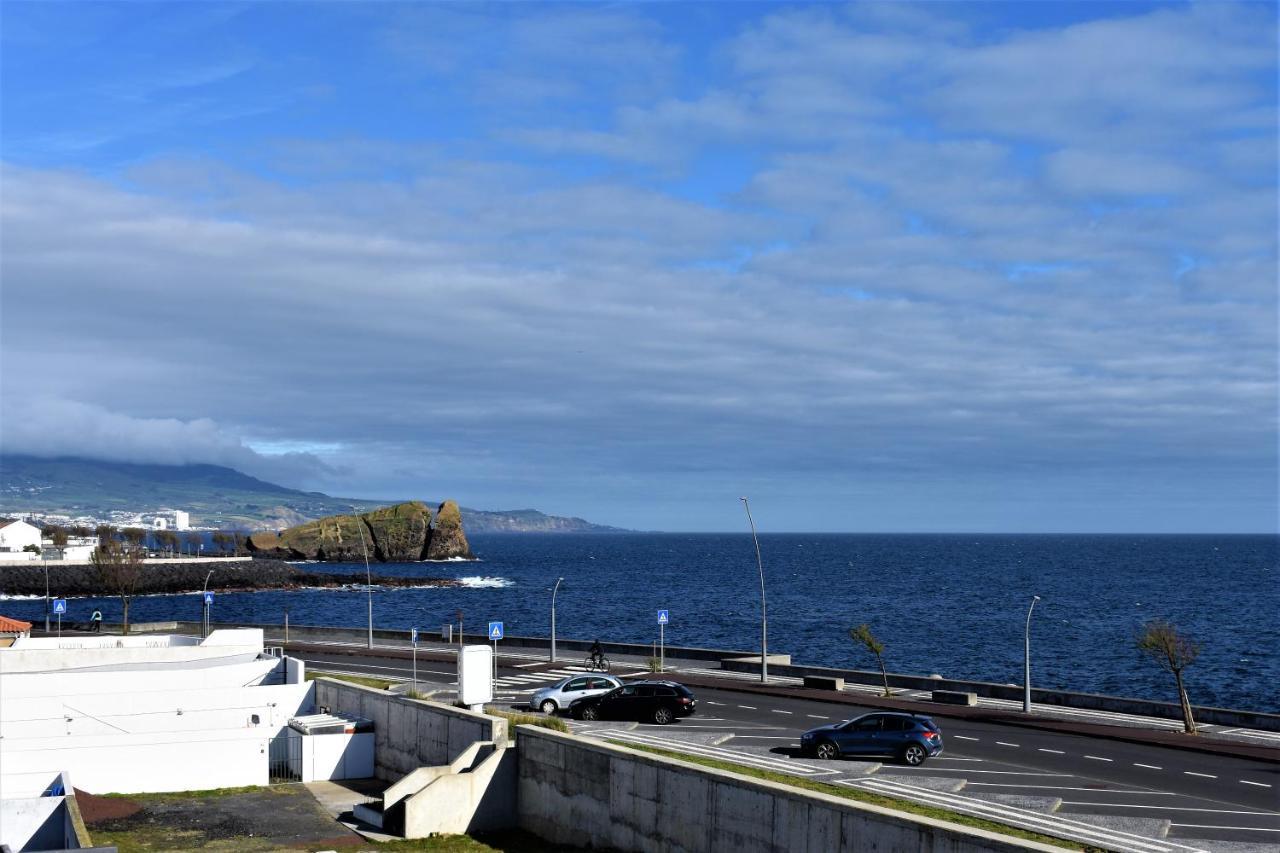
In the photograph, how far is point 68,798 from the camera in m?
27.7

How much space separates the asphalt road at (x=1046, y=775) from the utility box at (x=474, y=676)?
4.06 metres

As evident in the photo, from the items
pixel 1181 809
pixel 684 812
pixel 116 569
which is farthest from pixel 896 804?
pixel 116 569

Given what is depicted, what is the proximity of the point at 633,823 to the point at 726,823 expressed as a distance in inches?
151

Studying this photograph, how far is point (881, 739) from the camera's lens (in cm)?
3375

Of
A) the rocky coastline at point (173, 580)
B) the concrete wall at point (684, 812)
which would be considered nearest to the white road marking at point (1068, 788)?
the concrete wall at point (684, 812)

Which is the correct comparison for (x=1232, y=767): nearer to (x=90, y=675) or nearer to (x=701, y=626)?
(x=90, y=675)

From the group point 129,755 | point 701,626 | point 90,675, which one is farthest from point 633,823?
point 701,626

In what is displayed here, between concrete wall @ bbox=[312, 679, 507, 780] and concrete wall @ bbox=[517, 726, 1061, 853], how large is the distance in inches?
108

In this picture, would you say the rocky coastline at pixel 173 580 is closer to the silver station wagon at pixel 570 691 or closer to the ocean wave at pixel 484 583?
the ocean wave at pixel 484 583

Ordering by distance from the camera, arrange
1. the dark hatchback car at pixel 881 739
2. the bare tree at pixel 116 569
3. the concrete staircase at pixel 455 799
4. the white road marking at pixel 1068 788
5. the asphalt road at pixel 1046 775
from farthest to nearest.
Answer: the bare tree at pixel 116 569
the dark hatchback car at pixel 881 739
the concrete staircase at pixel 455 799
the white road marking at pixel 1068 788
the asphalt road at pixel 1046 775

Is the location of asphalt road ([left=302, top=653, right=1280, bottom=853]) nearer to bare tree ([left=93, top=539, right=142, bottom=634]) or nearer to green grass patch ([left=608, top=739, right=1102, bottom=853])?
green grass patch ([left=608, top=739, right=1102, bottom=853])

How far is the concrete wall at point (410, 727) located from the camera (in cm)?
3484

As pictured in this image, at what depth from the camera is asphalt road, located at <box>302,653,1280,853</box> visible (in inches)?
1003

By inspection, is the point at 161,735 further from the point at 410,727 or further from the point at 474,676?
the point at 474,676
